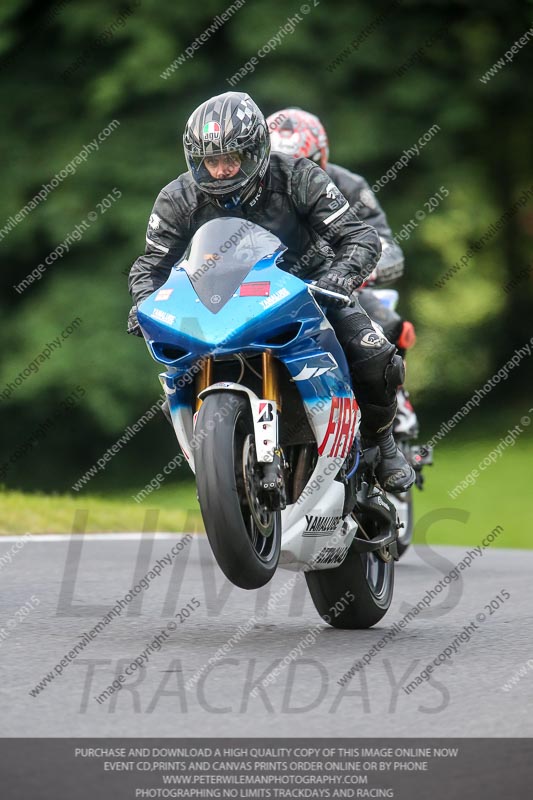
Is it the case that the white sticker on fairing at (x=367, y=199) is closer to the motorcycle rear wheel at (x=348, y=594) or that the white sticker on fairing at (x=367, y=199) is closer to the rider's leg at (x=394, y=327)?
the rider's leg at (x=394, y=327)

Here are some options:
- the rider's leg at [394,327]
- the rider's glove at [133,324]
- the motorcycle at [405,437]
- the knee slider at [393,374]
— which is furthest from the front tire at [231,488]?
the motorcycle at [405,437]

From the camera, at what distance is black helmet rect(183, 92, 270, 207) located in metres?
5.55

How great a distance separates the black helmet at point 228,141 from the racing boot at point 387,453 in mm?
1105

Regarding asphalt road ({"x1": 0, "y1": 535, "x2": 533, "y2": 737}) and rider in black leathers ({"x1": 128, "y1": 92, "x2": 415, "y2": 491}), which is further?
rider in black leathers ({"x1": 128, "y1": 92, "x2": 415, "y2": 491})

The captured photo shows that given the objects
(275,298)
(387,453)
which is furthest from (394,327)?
(275,298)

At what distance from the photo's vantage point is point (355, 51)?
62.0 feet

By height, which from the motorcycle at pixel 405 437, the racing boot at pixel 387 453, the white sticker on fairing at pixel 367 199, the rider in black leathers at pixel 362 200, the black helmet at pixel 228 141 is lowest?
the motorcycle at pixel 405 437

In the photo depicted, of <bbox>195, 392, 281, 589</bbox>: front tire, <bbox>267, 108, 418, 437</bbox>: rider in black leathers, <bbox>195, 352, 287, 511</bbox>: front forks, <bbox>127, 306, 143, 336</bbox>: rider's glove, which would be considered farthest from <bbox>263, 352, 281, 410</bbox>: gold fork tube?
<bbox>267, 108, 418, 437</bbox>: rider in black leathers

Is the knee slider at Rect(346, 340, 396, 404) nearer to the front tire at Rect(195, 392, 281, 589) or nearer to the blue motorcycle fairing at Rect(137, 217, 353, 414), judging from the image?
the blue motorcycle fairing at Rect(137, 217, 353, 414)

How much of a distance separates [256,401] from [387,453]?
1.29 meters

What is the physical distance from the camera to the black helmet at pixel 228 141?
5547mm

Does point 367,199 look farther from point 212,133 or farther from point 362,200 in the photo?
point 212,133
